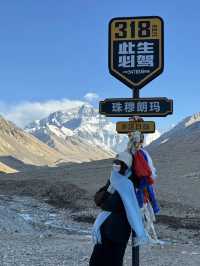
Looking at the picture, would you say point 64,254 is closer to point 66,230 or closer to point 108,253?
point 108,253

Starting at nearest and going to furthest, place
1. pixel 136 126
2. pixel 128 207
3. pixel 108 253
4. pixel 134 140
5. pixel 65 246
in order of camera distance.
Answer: pixel 128 207
pixel 108 253
pixel 134 140
pixel 136 126
pixel 65 246

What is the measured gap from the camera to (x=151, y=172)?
5.41m

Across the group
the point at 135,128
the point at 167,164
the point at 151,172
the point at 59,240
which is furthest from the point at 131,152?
the point at 167,164

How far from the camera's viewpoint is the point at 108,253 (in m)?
5.24

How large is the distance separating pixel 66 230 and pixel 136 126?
1030cm

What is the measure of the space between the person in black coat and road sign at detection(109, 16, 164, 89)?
59.9 inches

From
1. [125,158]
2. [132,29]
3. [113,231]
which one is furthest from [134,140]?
[132,29]

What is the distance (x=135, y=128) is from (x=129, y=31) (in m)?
1.21

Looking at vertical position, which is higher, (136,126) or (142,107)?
(142,107)

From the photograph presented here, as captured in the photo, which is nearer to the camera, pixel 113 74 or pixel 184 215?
pixel 113 74

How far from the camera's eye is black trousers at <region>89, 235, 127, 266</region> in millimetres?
5234

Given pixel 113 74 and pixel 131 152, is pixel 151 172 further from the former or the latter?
pixel 113 74

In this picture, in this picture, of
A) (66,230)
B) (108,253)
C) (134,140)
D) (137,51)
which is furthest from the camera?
(66,230)

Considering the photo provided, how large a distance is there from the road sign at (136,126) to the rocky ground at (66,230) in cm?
356
